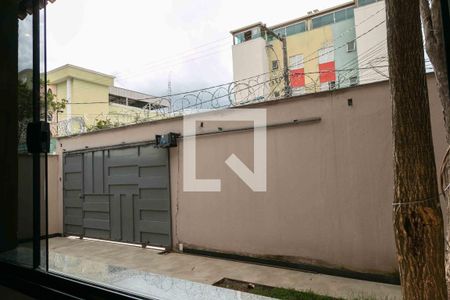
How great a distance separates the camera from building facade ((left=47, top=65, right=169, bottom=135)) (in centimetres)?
676

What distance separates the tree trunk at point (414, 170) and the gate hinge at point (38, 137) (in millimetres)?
1867

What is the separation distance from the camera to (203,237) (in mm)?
5633

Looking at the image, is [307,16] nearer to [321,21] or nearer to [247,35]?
[321,21]

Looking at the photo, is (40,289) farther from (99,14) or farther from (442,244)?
(99,14)

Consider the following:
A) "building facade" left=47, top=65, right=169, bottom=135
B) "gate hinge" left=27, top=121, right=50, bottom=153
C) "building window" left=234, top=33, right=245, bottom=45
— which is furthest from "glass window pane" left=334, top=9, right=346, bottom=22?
"gate hinge" left=27, top=121, right=50, bottom=153

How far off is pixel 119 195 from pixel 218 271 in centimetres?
305

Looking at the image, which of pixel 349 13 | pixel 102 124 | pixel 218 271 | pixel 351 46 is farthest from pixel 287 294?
pixel 349 13

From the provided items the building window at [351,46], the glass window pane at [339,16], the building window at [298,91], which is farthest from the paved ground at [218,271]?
the glass window pane at [339,16]

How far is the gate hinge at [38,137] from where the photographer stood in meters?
1.28

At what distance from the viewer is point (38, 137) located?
4.20ft

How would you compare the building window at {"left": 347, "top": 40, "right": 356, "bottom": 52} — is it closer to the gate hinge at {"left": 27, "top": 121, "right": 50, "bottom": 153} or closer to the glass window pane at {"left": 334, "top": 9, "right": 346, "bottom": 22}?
the glass window pane at {"left": 334, "top": 9, "right": 346, "bottom": 22}

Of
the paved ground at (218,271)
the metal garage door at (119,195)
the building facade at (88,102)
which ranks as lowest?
the paved ground at (218,271)

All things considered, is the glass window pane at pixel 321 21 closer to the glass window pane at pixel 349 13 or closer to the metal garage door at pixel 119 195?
the glass window pane at pixel 349 13

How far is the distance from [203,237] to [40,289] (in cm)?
462
